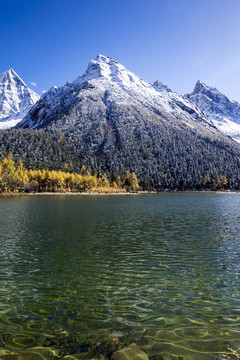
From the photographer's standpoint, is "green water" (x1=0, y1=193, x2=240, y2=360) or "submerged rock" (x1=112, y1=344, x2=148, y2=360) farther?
"green water" (x1=0, y1=193, x2=240, y2=360)

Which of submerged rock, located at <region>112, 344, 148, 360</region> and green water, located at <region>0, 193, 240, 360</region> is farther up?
submerged rock, located at <region>112, 344, 148, 360</region>

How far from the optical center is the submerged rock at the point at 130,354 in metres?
7.65

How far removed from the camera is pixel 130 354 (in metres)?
7.82

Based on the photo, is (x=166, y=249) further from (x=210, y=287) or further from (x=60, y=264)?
(x=60, y=264)

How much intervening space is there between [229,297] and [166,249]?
10683 mm

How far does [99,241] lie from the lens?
87.1ft

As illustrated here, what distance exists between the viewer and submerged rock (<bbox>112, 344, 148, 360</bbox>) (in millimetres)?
7648

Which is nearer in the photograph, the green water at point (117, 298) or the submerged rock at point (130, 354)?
the submerged rock at point (130, 354)

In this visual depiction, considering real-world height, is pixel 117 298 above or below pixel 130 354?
below

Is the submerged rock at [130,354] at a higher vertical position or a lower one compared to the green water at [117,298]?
higher

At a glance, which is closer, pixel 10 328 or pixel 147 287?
pixel 10 328

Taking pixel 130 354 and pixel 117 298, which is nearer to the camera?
pixel 130 354

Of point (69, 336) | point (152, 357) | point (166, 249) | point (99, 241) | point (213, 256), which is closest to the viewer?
point (152, 357)

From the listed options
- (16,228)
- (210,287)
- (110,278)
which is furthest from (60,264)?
(16,228)
